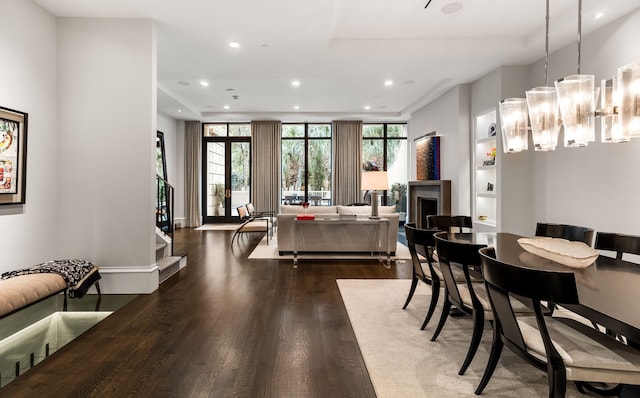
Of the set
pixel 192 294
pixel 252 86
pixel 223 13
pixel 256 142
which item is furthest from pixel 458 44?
pixel 256 142

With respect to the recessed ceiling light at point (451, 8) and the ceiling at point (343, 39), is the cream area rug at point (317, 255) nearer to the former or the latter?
the ceiling at point (343, 39)

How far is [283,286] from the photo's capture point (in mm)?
3896

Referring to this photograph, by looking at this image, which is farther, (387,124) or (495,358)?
(387,124)

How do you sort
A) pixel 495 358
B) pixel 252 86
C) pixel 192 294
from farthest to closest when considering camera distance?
pixel 252 86
pixel 192 294
pixel 495 358

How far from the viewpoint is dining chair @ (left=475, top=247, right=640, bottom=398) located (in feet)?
4.27

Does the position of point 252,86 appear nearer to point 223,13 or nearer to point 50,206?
point 223,13

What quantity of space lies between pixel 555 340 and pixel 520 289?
0.43m

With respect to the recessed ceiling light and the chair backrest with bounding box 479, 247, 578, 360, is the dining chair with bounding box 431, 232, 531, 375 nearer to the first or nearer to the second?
the chair backrest with bounding box 479, 247, 578, 360

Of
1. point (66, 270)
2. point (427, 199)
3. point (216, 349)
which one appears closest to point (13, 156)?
point (66, 270)

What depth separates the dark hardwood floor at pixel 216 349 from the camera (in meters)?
1.92

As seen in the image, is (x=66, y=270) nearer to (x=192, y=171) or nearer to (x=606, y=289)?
(x=606, y=289)

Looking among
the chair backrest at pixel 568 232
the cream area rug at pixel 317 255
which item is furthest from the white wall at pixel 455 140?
the chair backrest at pixel 568 232

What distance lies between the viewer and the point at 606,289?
57.9 inches

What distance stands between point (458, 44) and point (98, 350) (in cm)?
524
